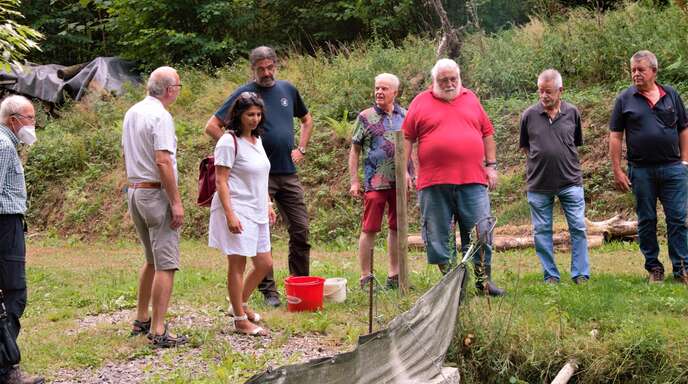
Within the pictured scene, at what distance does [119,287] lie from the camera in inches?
328

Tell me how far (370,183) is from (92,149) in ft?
31.6

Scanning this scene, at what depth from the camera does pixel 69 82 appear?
17.8 m

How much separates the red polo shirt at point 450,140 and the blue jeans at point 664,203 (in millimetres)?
1513

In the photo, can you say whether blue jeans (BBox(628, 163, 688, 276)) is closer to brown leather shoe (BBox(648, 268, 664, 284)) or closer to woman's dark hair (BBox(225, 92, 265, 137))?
brown leather shoe (BBox(648, 268, 664, 284))

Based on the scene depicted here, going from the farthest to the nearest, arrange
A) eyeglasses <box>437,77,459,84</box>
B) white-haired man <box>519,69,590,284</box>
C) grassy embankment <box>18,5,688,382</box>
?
white-haired man <box>519,69,590,284</box> → eyeglasses <box>437,77,459,84</box> → grassy embankment <box>18,5,688,382</box>

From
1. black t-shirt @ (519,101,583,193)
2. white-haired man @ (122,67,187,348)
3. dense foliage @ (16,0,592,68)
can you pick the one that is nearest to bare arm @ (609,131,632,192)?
black t-shirt @ (519,101,583,193)

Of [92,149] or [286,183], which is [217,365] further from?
[92,149]

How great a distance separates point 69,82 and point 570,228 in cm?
1353

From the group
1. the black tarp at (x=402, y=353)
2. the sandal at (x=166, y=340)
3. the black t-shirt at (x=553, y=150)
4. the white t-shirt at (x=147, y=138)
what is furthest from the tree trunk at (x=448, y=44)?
the black tarp at (x=402, y=353)

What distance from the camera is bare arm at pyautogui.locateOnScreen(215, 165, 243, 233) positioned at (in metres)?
5.86

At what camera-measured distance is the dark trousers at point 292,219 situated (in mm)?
7109

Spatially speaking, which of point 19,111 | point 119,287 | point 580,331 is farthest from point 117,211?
point 580,331

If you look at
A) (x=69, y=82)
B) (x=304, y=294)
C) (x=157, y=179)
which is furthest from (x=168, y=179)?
(x=69, y=82)

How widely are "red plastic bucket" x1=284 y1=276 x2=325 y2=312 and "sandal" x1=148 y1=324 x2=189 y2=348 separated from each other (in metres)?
1.06
